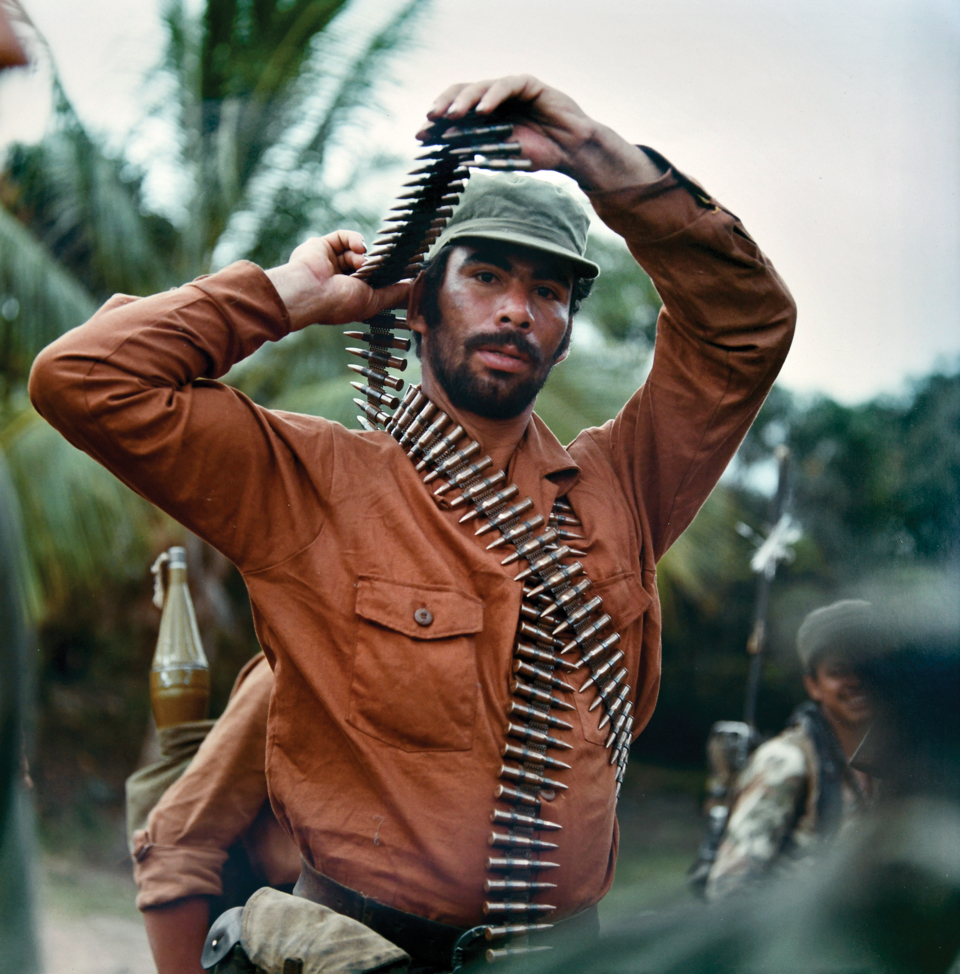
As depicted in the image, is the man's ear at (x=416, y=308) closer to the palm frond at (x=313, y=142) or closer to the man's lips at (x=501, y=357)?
the man's lips at (x=501, y=357)

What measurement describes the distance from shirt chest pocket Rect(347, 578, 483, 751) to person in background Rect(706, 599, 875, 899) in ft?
2.64

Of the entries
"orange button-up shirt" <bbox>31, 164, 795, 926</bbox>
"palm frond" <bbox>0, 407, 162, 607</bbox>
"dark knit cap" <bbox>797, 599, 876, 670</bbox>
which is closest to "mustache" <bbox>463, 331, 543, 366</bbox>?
"orange button-up shirt" <bbox>31, 164, 795, 926</bbox>

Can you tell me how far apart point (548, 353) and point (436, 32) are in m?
1.05

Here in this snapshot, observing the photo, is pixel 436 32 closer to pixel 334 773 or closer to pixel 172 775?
pixel 334 773

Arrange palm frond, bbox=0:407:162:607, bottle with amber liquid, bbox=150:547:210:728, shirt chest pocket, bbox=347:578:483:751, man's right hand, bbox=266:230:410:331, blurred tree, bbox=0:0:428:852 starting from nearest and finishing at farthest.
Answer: shirt chest pocket, bbox=347:578:483:751 < man's right hand, bbox=266:230:410:331 < bottle with amber liquid, bbox=150:547:210:728 < blurred tree, bbox=0:0:428:852 < palm frond, bbox=0:407:162:607

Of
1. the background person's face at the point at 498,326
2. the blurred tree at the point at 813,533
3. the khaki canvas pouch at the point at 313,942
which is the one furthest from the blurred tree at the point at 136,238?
the blurred tree at the point at 813,533

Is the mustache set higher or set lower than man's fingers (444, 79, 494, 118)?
lower

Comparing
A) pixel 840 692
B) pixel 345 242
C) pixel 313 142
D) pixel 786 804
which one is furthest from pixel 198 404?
pixel 786 804

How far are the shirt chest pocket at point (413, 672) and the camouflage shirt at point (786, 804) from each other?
95 cm

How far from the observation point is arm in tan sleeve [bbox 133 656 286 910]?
277 centimetres

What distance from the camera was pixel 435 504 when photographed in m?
2.40

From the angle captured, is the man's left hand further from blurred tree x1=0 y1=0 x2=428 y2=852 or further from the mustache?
blurred tree x1=0 y1=0 x2=428 y2=852

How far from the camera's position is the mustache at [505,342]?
2395mm

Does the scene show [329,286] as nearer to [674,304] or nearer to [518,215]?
[518,215]
